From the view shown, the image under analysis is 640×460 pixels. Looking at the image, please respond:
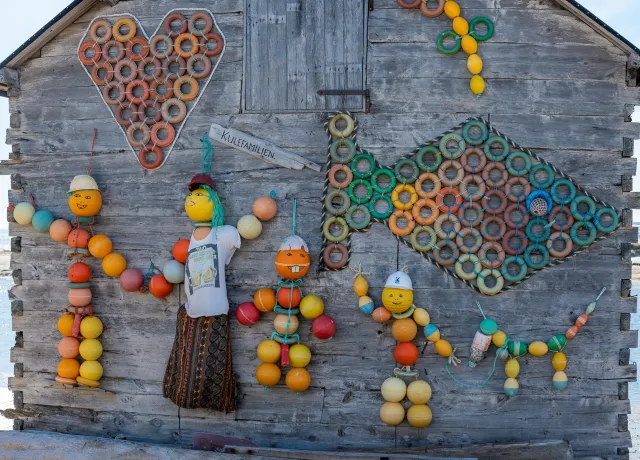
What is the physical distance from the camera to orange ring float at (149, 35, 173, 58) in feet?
20.2

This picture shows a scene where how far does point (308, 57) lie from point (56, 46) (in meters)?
2.27

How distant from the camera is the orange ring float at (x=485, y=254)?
5.68 metres

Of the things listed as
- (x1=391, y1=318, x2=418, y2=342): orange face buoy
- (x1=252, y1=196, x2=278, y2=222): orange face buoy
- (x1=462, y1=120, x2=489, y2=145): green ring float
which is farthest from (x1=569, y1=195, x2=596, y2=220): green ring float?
(x1=252, y1=196, x2=278, y2=222): orange face buoy

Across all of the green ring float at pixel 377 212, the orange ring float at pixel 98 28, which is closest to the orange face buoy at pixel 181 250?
the green ring float at pixel 377 212

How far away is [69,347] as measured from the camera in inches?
245

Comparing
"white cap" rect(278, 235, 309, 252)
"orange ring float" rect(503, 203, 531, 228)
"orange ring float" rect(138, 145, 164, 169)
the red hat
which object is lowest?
"white cap" rect(278, 235, 309, 252)

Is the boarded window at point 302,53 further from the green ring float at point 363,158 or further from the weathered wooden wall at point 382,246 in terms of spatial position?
the green ring float at point 363,158

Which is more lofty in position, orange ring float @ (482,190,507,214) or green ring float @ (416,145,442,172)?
green ring float @ (416,145,442,172)

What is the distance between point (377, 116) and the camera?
233 inches

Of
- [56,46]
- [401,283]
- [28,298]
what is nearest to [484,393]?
[401,283]

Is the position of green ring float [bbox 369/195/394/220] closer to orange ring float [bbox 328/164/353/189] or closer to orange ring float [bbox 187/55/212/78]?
orange ring float [bbox 328/164/353/189]

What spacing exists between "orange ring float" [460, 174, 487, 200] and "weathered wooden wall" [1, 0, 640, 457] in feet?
1.48

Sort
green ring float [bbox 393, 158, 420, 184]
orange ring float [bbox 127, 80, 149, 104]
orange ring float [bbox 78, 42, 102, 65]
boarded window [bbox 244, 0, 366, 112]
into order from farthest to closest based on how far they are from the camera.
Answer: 1. orange ring float [bbox 78, 42, 102, 65]
2. orange ring float [bbox 127, 80, 149, 104]
3. boarded window [bbox 244, 0, 366, 112]
4. green ring float [bbox 393, 158, 420, 184]

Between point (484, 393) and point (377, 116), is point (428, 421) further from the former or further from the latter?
point (377, 116)
